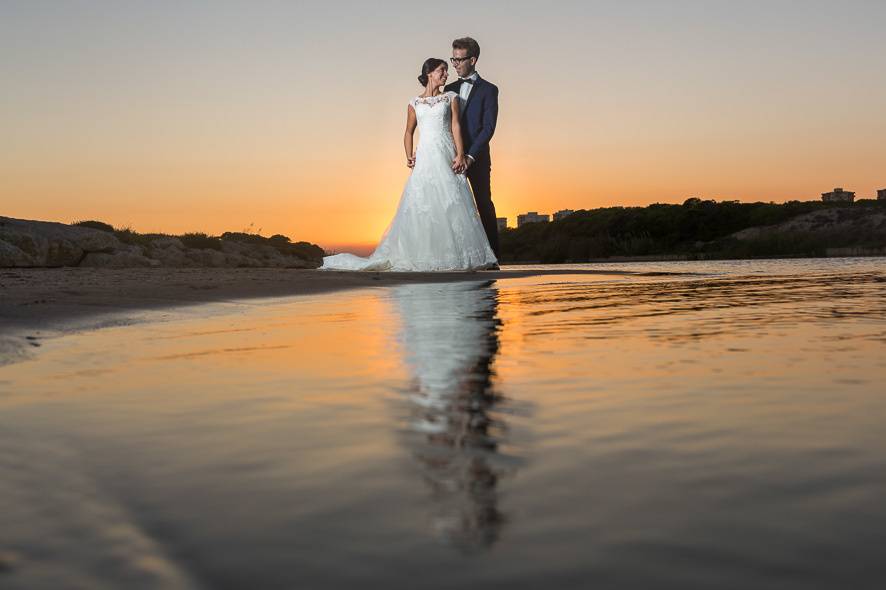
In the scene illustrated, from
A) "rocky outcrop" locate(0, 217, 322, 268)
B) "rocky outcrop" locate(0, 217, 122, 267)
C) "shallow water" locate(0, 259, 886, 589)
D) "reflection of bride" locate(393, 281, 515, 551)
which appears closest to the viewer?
"shallow water" locate(0, 259, 886, 589)

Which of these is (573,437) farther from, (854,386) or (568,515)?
(854,386)

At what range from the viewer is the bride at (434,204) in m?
16.8

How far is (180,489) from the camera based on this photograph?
7.55ft

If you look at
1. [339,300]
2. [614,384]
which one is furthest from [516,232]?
[614,384]

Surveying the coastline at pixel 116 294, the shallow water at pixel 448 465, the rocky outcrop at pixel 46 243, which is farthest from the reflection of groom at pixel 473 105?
the shallow water at pixel 448 465

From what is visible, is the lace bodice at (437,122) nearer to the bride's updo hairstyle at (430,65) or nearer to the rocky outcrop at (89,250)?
the bride's updo hairstyle at (430,65)

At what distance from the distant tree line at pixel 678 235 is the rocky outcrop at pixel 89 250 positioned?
A: 18417 millimetres

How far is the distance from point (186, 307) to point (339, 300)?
1.75 meters

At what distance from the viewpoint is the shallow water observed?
173cm

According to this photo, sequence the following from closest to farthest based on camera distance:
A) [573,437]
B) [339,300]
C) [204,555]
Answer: [204,555]
[573,437]
[339,300]

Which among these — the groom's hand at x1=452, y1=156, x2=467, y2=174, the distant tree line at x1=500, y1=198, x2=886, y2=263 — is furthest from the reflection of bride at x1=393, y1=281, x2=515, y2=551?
the distant tree line at x1=500, y1=198, x2=886, y2=263

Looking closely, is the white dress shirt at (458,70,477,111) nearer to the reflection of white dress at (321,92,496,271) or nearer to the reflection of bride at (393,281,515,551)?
the reflection of white dress at (321,92,496,271)

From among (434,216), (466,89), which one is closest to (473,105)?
(466,89)

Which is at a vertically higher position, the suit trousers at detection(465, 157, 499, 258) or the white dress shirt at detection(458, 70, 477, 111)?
the white dress shirt at detection(458, 70, 477, 111)
